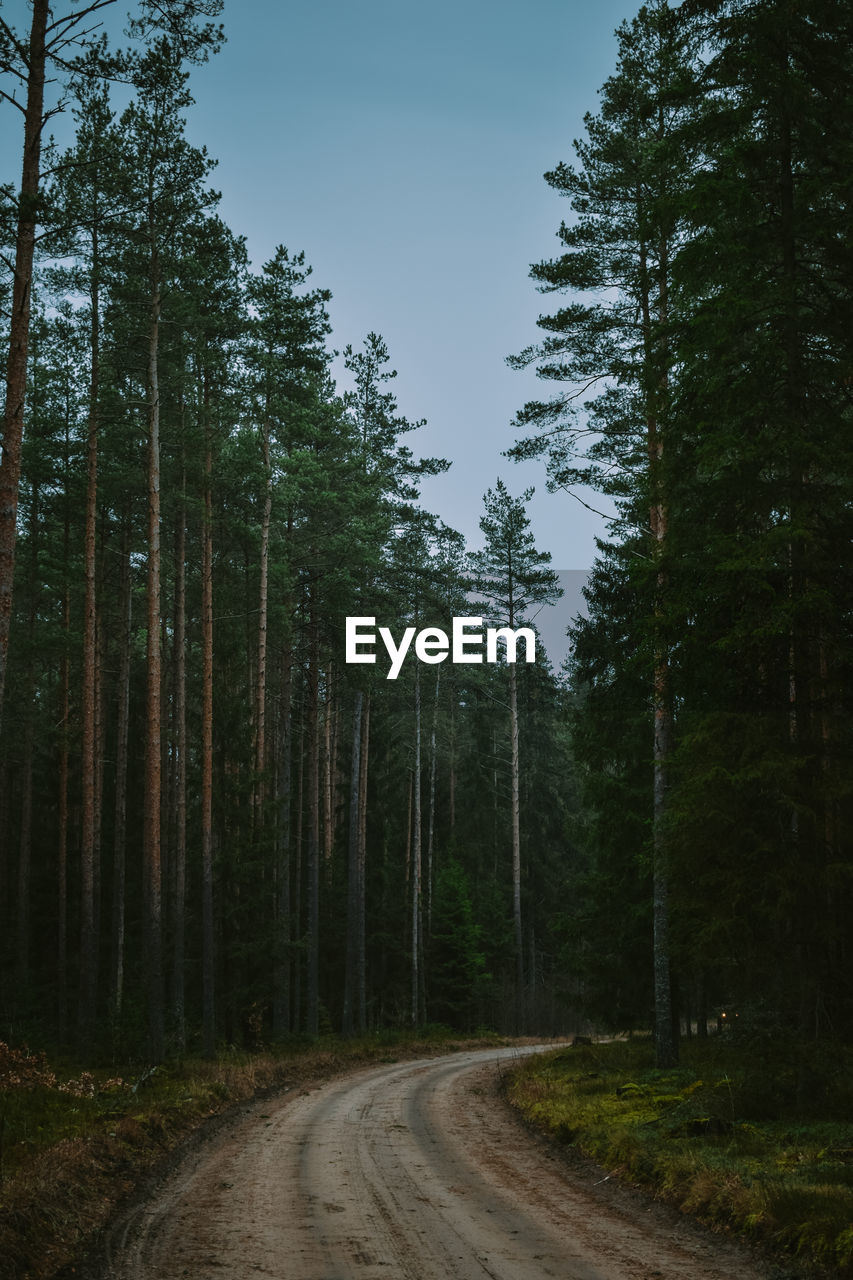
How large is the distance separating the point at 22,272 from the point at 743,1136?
1196cm

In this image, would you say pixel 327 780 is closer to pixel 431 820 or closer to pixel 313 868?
pixel 431 820

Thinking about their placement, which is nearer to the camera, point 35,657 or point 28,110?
point 28,110

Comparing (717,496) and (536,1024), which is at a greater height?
(717,496)

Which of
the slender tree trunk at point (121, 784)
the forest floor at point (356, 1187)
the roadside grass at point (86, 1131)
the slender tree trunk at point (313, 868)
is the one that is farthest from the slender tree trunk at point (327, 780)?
the forest floor at point (356, 1187)

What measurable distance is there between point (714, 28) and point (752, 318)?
149 inches

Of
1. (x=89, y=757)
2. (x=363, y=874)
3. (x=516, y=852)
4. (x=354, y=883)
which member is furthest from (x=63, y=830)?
(x=516, y=852)

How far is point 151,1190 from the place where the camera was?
9.03 metres

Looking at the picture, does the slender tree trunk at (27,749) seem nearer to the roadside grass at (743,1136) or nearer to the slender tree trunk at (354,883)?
the slender tree trunk at (354,883)

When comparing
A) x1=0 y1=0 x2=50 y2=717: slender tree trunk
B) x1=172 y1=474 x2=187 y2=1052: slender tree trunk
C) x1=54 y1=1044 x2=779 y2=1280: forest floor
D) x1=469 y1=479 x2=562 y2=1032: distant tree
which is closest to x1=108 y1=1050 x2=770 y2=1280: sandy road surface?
x1=54 y1=1044 x2=779 y2=1280: forest floor

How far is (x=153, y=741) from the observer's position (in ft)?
60.4

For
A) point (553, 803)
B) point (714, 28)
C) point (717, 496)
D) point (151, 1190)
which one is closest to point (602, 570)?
point (717, 496)

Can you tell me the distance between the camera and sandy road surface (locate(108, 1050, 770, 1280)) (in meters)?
6.44

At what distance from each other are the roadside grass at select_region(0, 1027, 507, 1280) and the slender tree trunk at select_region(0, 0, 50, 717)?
467 centimetres

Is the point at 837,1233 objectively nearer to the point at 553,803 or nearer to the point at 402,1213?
the point at 402,1213
